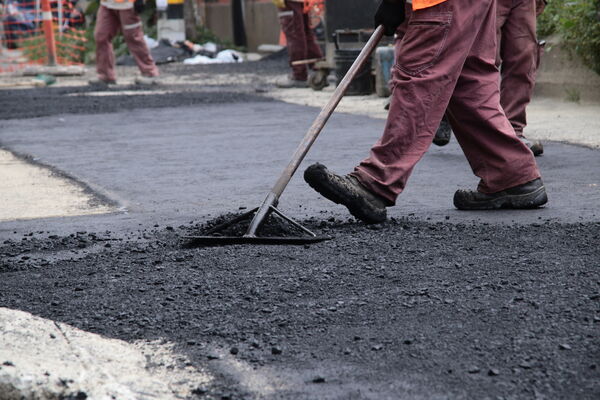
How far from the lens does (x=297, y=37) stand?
1258cm

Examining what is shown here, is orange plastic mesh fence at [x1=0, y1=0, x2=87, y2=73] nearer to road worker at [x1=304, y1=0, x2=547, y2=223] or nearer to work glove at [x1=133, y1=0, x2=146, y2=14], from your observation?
work glove at [x1=133, y1=0, x2=146, y2=14]

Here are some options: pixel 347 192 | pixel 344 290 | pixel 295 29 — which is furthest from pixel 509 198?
pixel 295 29

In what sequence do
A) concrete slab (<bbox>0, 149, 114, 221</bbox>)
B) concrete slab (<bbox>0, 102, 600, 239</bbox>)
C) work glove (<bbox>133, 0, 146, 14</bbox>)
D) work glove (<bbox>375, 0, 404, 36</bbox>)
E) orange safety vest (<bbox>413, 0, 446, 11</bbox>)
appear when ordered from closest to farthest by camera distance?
1. orange safety vest (<bbox>413, 0, 446, 11</bbox>)
2. work glove (<bbox>375, 0, 404, 36</bbox>)
3. concrete slab (<bbox>0, 102, 600, 239</bbox>)
4. concrete slab (<bbox>0, 149, 114, 221</bbox>)
5. work glove (<bbox>133, 0, 146, 14</bbox>)

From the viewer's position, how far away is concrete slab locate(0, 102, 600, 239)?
452cm

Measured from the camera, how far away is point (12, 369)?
89.9 inches

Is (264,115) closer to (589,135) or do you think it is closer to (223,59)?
(589,135)

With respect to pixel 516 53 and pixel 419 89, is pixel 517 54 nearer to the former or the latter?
pixel 516 53

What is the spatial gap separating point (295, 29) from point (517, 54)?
22.8ft

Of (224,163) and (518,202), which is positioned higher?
(518,202)

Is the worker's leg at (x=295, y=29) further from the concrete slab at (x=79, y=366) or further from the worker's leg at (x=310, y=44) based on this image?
the concrete slab at (x=79, y=366)

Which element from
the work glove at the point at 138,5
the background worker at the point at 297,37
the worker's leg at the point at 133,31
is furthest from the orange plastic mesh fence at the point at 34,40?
the background worker at the point at 297,37

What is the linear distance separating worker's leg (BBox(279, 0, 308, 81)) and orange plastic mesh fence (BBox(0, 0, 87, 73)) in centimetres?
605

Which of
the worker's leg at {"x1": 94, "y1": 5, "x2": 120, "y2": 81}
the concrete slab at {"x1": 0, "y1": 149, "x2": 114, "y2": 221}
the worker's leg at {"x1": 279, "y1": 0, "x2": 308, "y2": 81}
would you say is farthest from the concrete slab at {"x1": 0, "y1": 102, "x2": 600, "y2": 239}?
the worker's leg at {"x1": 94, "y1": 5, "x2": 120, "y2": 81}

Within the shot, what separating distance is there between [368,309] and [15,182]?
10.9ft
